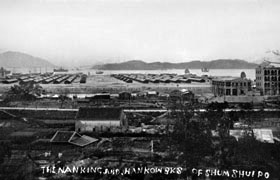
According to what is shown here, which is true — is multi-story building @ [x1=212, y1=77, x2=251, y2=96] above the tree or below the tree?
above

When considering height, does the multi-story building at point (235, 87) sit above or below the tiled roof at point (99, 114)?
above

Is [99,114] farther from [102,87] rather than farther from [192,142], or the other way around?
[102,87]

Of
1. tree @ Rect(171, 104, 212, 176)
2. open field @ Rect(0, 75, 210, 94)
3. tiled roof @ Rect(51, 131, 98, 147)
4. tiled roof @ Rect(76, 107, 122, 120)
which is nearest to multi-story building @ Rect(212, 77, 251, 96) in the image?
open field @ Rect(0, 75, 210, 94)

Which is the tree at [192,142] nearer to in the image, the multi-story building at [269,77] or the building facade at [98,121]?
the building facade at [98,121]

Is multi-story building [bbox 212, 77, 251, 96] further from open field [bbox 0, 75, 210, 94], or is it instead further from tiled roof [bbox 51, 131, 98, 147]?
tiled roof [bbox 51, 131, 98, 147]

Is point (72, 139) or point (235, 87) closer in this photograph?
point (72, 139)

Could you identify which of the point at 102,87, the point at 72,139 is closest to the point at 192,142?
the point at 72,139

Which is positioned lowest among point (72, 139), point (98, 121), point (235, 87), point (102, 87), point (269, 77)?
point (72, 139)

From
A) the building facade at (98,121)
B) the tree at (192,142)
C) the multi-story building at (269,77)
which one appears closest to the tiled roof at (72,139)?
the building facade at (98,121)

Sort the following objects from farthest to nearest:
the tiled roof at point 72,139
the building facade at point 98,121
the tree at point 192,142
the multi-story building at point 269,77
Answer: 1. the multi-story building at point 269,77
2. the building facade at point 98,121
3. the tiled roof at point 72,139
4. the tree at point 192,142

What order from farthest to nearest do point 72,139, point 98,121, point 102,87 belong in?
point 102,87 → point 98,121 → point 72,139

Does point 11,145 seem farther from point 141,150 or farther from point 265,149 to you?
point 265,149
